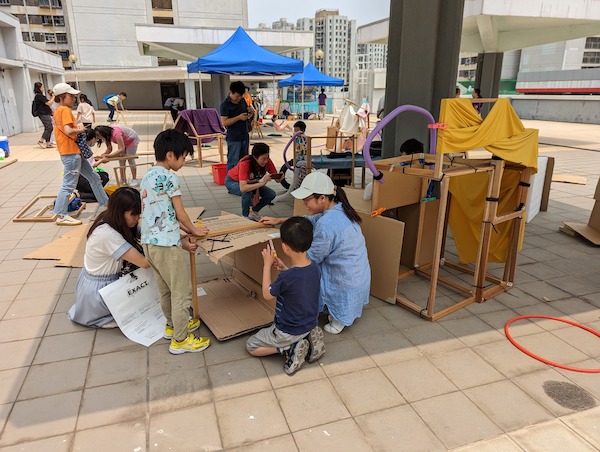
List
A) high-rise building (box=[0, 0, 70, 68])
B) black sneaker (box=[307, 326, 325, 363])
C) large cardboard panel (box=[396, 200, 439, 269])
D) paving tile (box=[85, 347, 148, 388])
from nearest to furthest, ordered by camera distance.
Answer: paving tile (box=[85, 347, 148, 388]), black sneaker (box=[307, 326, 325, 363]), large cardboard panel (box=[396, 200, 439, 269]), high-rise building (box=[0, 0, 70, 68])

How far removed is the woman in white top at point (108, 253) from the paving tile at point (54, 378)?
1.50 ft

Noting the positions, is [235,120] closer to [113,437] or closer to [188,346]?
[188,346]

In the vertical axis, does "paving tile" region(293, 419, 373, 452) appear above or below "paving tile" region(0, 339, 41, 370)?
below

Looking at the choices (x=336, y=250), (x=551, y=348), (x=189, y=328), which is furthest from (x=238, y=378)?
(x=551, y=348)

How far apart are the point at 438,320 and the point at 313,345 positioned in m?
1.25

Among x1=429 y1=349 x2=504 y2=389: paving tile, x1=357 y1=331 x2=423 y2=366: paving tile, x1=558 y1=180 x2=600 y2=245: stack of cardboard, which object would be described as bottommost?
x1=429 y1=349 x2=504 y2=389: paving tile

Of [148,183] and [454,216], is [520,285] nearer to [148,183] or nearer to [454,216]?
[454,216]

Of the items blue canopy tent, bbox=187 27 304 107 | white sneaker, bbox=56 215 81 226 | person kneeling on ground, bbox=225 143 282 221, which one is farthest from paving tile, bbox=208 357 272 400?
blue canopy tent, bbox=187 27 304 107

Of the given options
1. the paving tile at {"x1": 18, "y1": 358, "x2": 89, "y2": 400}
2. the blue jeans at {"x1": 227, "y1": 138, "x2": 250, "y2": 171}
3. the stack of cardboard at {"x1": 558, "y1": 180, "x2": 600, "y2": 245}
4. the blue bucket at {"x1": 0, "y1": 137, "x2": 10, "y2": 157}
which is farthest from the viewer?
the blue bucket at {"x1": 0, "y1": 137, "x2": 10, "y2": 157}

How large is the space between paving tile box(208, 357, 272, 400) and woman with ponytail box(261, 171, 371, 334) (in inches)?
28.8

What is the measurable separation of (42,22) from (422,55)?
67.7m

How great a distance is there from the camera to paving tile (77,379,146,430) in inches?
96.0

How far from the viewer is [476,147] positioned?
131 inches

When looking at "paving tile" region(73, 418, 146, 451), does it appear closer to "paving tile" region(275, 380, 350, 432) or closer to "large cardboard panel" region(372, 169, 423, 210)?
"paving tile" region(275, 380, 350, 432)
